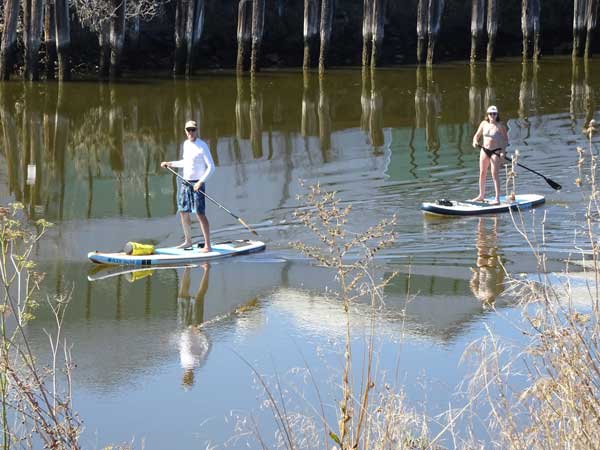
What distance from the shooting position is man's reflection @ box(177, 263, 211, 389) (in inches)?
399

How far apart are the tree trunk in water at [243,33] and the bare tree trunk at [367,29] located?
10.5 feet

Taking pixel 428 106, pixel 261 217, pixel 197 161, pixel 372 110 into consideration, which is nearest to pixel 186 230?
pixel 197 161

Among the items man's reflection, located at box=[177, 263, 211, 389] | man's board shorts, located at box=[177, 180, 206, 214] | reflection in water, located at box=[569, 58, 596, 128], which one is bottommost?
man's reflection, located at box=[177, 263, 211, 389]

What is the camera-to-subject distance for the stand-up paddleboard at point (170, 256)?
1361 cm

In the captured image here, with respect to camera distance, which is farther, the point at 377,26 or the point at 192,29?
the point at 377,26

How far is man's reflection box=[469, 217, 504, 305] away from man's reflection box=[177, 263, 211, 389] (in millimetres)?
2683

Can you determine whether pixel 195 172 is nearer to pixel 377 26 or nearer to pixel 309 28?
pixel 377 26

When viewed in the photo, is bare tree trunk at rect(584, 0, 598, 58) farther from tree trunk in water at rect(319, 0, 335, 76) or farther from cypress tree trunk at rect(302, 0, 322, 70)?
cypress tree trunk at rect(302, 0, 322, 70)

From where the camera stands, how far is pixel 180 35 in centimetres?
3198

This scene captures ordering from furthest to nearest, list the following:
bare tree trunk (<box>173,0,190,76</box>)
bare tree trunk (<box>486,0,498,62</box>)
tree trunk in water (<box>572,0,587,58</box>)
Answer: tree trunk in water (<box>572,0,587,58</box>), bare tree trunk (<box>486,0,498,62</box>), bare tree trunk (<box>173,0,190,76</box>)

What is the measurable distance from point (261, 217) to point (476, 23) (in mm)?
19607

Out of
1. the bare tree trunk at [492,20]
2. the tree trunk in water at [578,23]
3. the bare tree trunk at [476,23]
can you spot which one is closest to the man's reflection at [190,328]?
the bare tree trunk at [492,20]

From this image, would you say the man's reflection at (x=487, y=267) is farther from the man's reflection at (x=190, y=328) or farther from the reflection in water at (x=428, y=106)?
the reflection in water at (x=428, y=106)

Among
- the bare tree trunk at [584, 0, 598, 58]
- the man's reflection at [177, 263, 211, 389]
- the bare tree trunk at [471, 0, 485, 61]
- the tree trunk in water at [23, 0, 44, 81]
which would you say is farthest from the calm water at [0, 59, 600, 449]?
the bare tree trunk at [584, 0, 598, 58]
